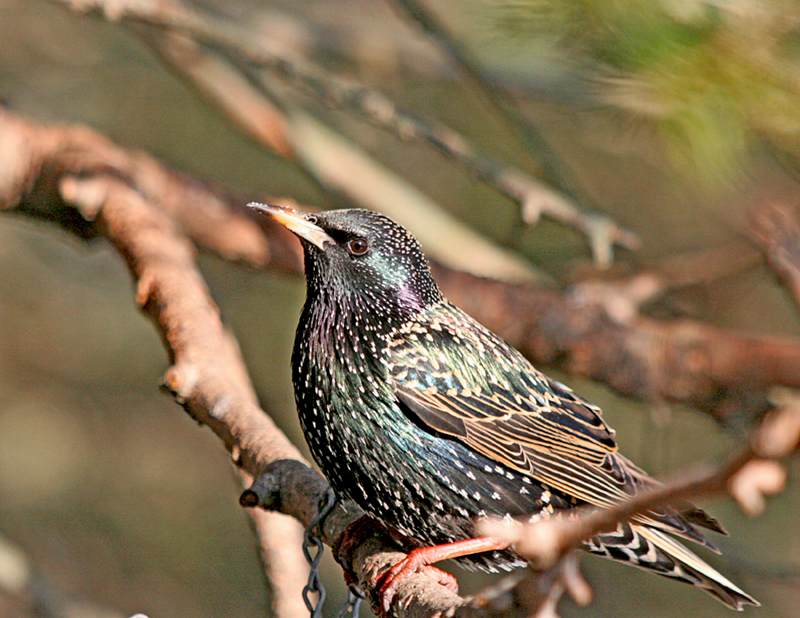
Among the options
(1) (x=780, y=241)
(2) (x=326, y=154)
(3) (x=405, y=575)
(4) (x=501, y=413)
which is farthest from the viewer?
(2) (x=326, y=154)

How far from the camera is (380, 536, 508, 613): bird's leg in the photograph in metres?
2.10

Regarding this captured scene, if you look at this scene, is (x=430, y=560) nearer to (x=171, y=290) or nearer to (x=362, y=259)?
(x=362, y=259)

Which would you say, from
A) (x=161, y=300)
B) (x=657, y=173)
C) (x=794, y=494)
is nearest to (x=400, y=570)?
(x=161, y=300)

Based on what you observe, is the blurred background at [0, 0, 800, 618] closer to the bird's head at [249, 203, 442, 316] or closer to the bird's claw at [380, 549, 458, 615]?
the bird's head at [249, 203, 442, 316]

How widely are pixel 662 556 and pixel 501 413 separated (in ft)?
2.02

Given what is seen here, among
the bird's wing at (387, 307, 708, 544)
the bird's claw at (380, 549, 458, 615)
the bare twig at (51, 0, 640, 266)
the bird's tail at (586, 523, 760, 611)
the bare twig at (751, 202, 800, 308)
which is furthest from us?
the bare twig at (51, 0, 640, 266)

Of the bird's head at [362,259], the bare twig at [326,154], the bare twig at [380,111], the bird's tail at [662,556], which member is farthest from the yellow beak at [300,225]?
the bare twig at [326,154]

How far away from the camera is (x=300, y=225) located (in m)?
2.45

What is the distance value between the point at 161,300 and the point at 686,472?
1988 mm

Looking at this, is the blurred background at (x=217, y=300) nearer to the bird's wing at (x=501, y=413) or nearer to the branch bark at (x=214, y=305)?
the branch bark at (x=214, y=305)

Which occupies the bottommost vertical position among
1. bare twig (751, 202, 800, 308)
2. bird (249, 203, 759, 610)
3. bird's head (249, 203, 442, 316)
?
bird (249, 203, 759, 610)

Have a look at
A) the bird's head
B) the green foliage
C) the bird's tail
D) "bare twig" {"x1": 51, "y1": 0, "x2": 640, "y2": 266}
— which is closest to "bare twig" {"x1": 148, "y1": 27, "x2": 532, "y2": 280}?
"bare twig" {"x1": 51, "y1": 0, "x2": 640, "y2": 266}

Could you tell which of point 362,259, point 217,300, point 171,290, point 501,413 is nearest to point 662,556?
point 501,413

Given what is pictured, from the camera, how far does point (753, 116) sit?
2.31m
